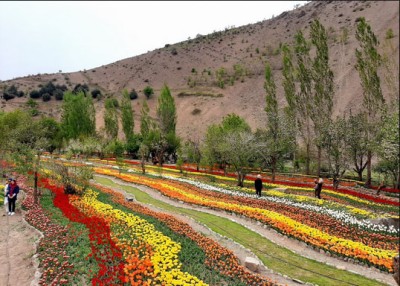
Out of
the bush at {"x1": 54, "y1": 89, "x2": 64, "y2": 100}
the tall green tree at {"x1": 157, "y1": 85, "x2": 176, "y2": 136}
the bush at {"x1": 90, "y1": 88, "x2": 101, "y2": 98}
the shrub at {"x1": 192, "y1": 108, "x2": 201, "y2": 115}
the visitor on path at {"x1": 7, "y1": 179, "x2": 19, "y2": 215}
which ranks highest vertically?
the bush at {"x1": 90, "y1": 88, "x2": 101, "y2": 98}

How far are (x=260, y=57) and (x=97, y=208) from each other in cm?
10574

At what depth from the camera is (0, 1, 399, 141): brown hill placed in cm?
9356

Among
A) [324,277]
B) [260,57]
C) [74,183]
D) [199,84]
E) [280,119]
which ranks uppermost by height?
[260,57]

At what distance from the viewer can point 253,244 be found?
550 inches

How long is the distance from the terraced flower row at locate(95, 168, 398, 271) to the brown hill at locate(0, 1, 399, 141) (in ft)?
202

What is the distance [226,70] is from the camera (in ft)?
389

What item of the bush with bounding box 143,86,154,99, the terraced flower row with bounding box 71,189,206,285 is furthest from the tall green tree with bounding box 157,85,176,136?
the bush with bounding box 143,86,154,99

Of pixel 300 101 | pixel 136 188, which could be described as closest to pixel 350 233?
pixel 136 188

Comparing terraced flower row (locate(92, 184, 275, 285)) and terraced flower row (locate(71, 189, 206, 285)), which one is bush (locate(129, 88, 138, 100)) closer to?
terraced flower row (locate(71, 189, 206, 285))

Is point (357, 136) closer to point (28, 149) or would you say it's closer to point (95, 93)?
point (28, 149)

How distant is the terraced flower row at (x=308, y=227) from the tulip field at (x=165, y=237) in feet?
0.13

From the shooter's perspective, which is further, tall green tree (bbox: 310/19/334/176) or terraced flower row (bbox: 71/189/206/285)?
tall green tree (bbox: 310/19/334/176)

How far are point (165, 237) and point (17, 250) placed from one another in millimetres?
6099

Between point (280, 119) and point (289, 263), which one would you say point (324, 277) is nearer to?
point (289, 263)
